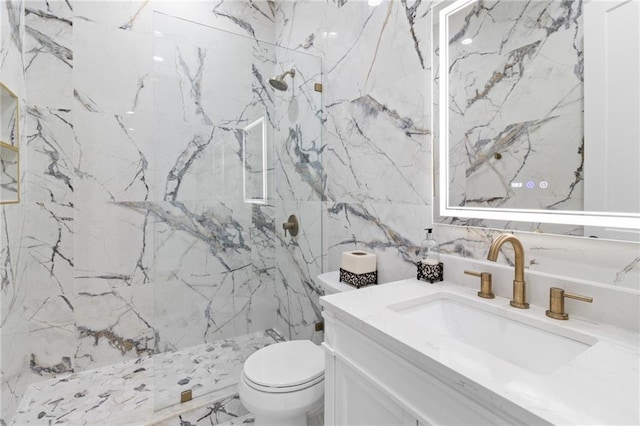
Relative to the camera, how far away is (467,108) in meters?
1.19

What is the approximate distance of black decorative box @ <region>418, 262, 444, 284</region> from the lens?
120 centimetres

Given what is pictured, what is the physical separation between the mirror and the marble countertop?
0.28m

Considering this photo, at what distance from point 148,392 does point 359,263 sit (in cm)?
146

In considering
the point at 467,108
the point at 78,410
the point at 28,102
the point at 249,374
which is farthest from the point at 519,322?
the point at 28,102

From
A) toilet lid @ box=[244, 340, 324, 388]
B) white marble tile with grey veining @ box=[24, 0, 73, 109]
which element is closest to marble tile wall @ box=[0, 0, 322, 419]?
white marble tile with grey veining @ box=[24, 0, 73, 109]

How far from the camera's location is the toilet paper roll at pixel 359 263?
1.46 meters

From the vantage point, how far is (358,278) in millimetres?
1455

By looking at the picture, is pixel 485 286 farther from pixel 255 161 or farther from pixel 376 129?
pixel 255 161

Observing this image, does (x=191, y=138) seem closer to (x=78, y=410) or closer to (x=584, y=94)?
(x=78, y=410)

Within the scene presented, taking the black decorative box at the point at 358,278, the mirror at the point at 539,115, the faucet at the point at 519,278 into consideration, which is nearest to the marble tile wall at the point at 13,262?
the black decorative box at the point at 358,278

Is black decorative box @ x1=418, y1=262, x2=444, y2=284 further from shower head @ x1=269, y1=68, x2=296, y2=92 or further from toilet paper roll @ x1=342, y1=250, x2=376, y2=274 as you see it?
shower head @ x1=269, y1=68, x2=296, y2=92

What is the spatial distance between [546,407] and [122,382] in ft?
7.24

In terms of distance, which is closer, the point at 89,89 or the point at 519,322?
the point at 519,322

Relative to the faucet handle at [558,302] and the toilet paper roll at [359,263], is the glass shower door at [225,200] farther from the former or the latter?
the faucet handle at [558,302]
